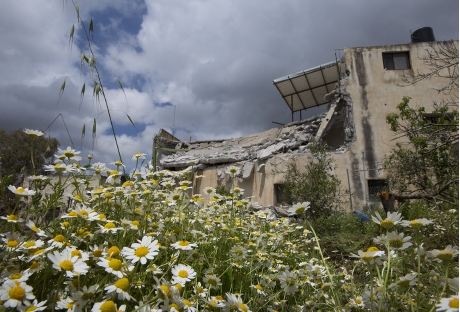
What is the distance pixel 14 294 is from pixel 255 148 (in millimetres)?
13406

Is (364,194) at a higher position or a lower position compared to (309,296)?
higher

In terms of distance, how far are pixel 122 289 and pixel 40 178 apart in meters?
1.04

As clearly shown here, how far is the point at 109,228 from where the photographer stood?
1.52 m

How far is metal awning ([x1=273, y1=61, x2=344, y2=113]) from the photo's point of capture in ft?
47.2

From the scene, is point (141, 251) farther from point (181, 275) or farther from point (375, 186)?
point (375, 186)

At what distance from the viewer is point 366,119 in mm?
12688

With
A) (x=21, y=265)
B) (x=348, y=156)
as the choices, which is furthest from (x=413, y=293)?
(x=348, y=156)

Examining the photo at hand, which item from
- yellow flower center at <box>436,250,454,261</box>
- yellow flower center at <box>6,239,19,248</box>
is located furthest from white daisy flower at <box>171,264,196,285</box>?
yellow flower center at <box>436,250,454,261</box>

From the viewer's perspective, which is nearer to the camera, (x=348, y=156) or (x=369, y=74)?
(x=348, y=156)

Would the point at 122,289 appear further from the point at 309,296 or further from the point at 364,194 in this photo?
the point at 364,194

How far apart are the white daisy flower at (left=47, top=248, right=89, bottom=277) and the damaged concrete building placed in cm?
1074

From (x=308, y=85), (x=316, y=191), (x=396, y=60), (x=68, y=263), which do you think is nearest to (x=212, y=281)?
(x=68, y=263)

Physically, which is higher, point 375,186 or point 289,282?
point 375,186

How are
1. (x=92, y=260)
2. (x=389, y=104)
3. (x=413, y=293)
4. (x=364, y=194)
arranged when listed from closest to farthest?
(x=92, y=260), (x=413, y=293), (x=364, y=194), (x=389, y=104)
